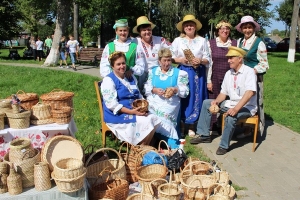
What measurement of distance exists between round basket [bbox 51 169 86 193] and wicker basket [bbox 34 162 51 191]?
0.11 meters

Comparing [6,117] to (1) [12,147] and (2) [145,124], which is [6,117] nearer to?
(1) [12,147]

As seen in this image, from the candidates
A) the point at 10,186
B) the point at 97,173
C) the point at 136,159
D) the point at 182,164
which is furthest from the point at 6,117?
the point at 182,164

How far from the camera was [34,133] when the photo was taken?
11.5ft

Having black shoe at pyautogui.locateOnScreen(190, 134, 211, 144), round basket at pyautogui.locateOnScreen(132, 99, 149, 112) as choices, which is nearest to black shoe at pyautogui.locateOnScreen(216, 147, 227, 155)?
black shoe at pyautogui.locateOnScreen(190, 134, 211, 144)

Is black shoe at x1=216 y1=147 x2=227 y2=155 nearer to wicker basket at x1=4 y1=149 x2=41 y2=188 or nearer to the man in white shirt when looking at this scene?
the man in white shirt

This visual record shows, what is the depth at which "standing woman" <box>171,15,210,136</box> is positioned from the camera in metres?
5.38

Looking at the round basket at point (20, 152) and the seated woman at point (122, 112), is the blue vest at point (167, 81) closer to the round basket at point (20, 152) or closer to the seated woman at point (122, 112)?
the seated woman at point (122, 112)

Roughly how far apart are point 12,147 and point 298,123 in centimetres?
575

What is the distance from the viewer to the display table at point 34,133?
3467mm

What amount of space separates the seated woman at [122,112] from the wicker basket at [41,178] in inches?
61.4

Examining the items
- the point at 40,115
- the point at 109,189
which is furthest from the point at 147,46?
the point at 109,189

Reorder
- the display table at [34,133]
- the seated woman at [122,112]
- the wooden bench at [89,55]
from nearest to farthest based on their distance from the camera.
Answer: the display table at [34,133]
the seated woman at [122,112]
the wooden bench at [89,55]

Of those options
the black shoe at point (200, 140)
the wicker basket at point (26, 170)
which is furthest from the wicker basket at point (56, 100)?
the black shoe at point (200, 140)

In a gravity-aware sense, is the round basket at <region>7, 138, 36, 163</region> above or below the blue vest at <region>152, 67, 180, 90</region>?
below
